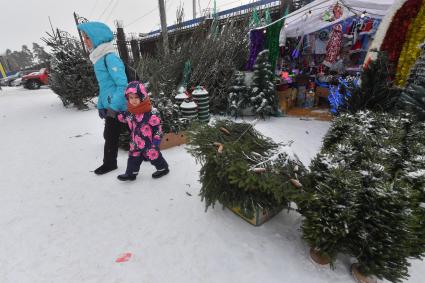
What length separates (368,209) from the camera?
1.63 meters

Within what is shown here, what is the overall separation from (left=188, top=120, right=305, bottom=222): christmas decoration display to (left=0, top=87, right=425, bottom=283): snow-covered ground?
366 mm

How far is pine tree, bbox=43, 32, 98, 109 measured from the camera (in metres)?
7.41

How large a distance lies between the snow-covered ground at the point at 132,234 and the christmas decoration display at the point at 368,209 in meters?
0.37

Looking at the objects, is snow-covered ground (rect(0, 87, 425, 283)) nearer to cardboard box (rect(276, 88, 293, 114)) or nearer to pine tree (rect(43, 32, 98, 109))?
cardboard box (rect(276, 88, 293, 114))

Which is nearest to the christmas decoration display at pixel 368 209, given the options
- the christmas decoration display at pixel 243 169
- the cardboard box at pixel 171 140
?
the christmas decoration display at pixel 243 169

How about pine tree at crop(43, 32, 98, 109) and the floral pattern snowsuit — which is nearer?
the floral pattern snowsuit

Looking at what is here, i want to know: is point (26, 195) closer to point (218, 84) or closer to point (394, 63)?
point (218, 84)

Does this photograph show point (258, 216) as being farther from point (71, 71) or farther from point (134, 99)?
point (71, 71)

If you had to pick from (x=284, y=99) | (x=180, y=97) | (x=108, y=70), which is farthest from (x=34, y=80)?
(x=108, y=70)

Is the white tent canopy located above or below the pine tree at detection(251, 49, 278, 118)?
above

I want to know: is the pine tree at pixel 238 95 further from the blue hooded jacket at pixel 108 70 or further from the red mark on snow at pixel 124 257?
the red mark on snow at pixel 124 257

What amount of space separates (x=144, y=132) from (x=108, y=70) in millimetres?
846

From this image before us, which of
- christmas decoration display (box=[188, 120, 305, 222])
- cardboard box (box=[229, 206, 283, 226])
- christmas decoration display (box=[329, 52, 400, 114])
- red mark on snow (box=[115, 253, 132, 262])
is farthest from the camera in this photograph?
christmas decoration display (box=[329, 52, 400, 114])

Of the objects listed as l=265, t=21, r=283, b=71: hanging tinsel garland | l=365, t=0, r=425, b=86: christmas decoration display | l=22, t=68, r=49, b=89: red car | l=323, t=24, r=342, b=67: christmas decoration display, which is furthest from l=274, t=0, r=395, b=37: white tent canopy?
l=22, t=68, r=49, b=89: red car
